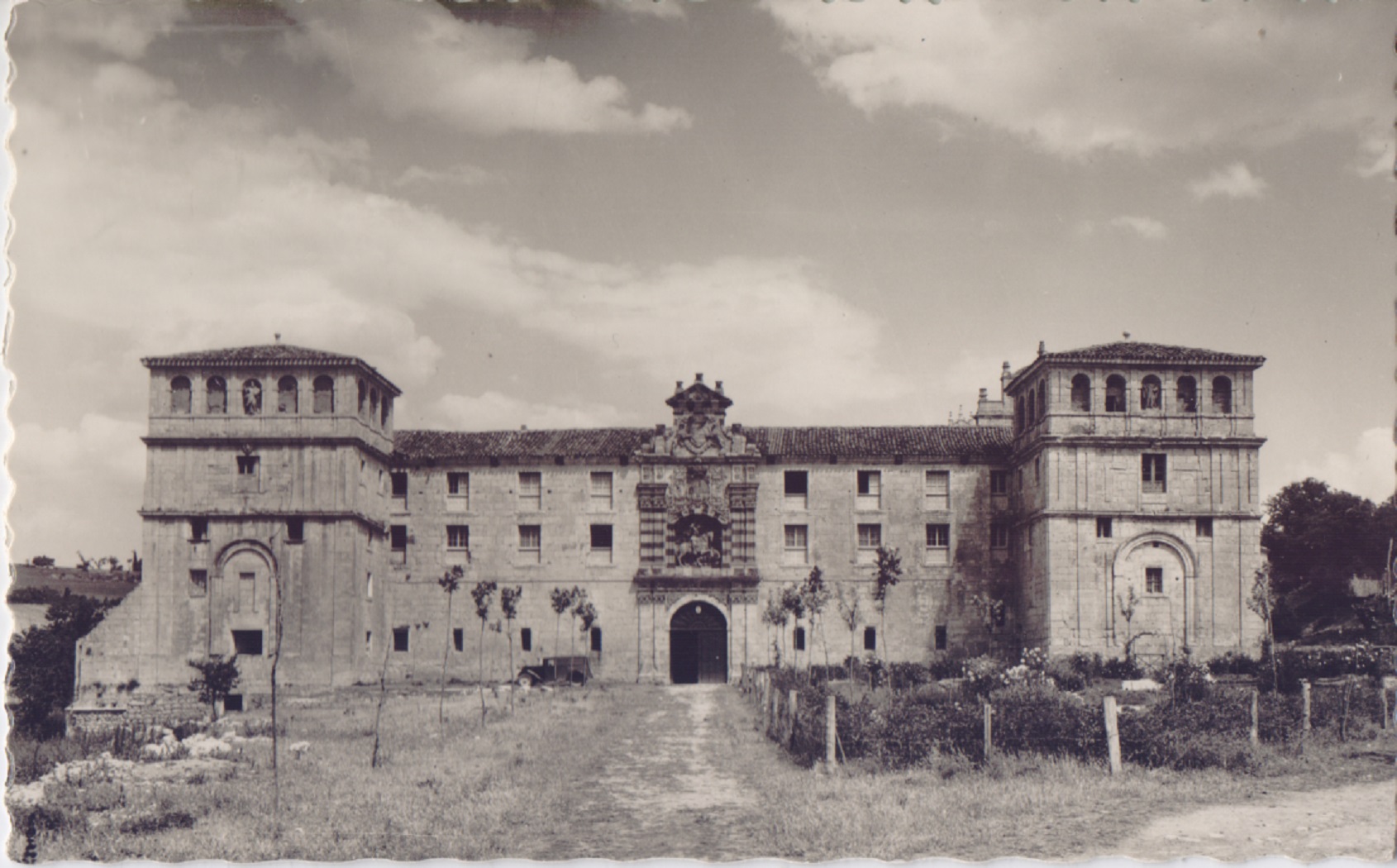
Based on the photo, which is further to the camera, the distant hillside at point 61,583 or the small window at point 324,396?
the small window at point 324,396

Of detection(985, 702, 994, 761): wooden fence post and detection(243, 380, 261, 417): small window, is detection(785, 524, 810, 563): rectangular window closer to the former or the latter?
detection(243, 380, 261, 417): small window

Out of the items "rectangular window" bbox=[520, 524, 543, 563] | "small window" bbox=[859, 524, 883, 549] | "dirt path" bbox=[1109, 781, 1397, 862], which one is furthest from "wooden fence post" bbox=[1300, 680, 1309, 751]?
"rectangular window" bbox=[520, 524, 543, 563]

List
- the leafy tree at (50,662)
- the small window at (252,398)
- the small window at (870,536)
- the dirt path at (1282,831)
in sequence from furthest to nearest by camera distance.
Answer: the small window at (870,536), the small window at (252,398), the leafy tree at (50,662), the dirt path at (1282,831)

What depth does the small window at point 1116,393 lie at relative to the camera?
1404 inches

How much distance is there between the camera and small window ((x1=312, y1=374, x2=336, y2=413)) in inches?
1373

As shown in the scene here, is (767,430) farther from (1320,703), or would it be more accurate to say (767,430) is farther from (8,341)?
(8,341)

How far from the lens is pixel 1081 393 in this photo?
35969mm

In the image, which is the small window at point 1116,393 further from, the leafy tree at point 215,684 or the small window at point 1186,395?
the leafy tree at point 215,684

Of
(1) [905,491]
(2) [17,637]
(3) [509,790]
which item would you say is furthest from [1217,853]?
(1) [905,491]

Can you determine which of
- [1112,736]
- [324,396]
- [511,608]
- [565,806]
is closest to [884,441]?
[511,608]

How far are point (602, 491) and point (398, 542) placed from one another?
672 cm

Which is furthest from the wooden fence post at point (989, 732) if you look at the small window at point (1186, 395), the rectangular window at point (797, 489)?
the rectangular window at point (797, 489)

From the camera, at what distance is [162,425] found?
33.9 metres

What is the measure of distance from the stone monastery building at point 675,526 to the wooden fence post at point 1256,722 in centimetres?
1773
